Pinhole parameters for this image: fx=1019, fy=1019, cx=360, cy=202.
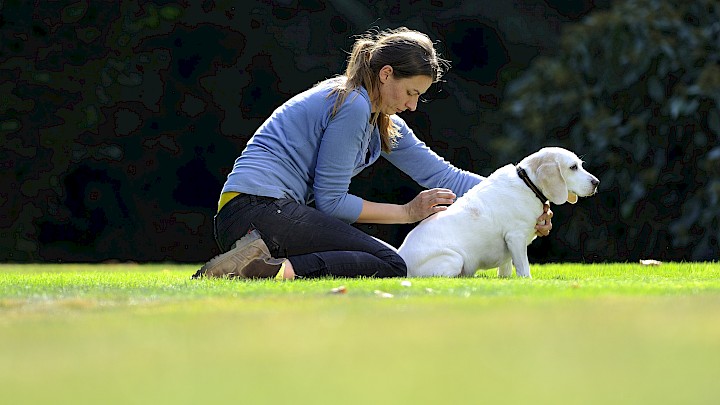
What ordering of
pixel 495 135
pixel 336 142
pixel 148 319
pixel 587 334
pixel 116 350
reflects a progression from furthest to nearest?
pixel 495 135 < pixel 336 142 < pixel 148 319 < pixel 587 334 < pixel 116 350

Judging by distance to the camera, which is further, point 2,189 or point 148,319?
point 2,189

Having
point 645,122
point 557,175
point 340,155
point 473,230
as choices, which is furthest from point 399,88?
point 645,122

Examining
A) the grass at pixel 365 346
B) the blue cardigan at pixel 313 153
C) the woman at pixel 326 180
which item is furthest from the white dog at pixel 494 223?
the grass at pixel 365 346

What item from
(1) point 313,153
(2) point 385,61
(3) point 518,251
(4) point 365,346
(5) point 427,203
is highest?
(2) point 385,61

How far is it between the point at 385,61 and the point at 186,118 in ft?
15.0

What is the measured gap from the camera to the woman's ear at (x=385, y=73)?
5.11 meters

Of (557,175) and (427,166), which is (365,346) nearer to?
(557,175)

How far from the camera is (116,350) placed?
7.64 feet

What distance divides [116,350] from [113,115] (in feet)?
23.3

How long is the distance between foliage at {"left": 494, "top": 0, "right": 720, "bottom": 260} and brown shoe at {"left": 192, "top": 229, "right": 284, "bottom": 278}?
437 centimetres

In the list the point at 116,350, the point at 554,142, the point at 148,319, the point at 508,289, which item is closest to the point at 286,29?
Result: the point at 554,142

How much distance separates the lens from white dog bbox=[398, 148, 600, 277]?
510 cm

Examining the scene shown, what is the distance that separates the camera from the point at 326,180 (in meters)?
5.11

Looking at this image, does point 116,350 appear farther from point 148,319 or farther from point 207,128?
point 207,128
